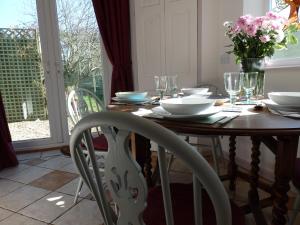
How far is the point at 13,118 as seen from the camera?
2.99m

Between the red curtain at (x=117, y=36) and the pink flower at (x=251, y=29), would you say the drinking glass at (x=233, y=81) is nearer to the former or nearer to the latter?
the pink flower at (x=251, y=29)

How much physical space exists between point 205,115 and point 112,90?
2.25m

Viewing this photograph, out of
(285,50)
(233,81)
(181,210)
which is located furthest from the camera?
(285,50)

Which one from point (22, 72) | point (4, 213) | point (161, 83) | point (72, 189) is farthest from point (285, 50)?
point (22, 72)

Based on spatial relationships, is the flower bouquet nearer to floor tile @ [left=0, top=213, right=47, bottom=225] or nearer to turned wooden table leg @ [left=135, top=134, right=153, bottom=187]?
turned wooden table leg @ [left=135, top=134, right=153, bottom=187]

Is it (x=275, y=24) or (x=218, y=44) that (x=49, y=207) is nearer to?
(x=275, y=24)

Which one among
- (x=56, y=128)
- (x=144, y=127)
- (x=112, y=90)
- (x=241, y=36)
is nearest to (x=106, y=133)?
(x=144, y=127)

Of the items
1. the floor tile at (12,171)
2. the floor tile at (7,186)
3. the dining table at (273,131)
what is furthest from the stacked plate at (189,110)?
the floor tile at (12,171)

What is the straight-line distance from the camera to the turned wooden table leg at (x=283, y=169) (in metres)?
0.86

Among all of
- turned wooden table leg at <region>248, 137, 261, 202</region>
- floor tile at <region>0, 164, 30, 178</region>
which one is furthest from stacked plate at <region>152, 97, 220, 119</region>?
floor tile at <region>0, 164, 30, 178</region>

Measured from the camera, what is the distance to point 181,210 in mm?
917

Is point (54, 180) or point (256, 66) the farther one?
point (54, 180)

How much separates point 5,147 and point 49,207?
44.0 inches

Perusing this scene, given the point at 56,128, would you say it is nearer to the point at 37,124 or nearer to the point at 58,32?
the point at 37,124
